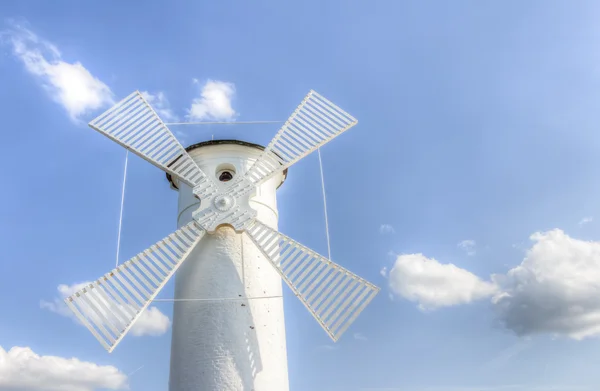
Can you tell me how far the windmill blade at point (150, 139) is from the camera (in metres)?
7.46

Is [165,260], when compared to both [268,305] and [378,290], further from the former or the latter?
[378,290]

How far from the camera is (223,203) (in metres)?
7.06

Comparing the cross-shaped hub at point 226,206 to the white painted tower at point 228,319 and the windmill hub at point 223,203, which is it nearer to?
the windmill hub at point 223,203

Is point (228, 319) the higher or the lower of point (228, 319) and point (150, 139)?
the lower

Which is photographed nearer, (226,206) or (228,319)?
(228,319)

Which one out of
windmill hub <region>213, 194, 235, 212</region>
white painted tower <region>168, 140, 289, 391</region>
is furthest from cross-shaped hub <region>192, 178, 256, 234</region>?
white painted tower <region>168, 140, 289, 391</region>

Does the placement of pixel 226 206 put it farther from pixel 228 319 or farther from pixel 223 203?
pixel 228 319

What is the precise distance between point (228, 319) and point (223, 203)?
60.9 inches

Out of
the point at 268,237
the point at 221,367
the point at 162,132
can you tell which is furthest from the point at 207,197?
the point at 221,367

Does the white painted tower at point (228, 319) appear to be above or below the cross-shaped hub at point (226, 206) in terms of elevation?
below

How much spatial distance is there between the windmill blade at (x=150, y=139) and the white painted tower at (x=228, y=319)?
1.26ft

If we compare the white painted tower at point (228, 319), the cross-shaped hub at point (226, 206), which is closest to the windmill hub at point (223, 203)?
the cross-shaped hub at point (226, 206)

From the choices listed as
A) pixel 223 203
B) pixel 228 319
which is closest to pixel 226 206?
pixel 223 203

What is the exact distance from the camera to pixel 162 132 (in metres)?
7.98
